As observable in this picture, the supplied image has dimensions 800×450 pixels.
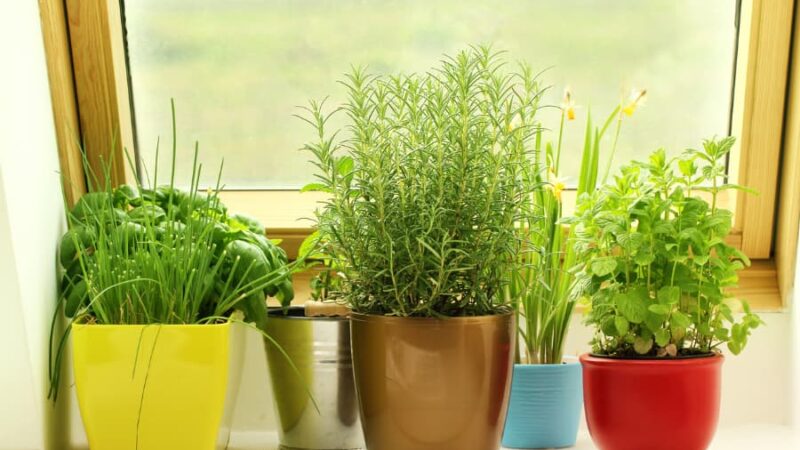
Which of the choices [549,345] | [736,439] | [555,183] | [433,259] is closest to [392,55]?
[555,183]

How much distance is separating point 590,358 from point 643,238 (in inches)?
6.3

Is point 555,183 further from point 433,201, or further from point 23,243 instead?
point 23,243

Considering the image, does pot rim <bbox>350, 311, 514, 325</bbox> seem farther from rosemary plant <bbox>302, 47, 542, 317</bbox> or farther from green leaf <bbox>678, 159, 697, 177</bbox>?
green leaf <bbox>678, 159, 697, 177</bbox>

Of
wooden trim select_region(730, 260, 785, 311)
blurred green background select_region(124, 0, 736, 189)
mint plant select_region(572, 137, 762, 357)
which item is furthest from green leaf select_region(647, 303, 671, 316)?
blurred green background select_region(124, 0, 736, 189)

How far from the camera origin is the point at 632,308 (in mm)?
1029

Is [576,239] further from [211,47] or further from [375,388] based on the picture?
[211,47]

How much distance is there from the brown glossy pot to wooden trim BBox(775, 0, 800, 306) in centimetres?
62

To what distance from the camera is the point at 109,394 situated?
990 mm

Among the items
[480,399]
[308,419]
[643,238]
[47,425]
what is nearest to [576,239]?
[643,238]

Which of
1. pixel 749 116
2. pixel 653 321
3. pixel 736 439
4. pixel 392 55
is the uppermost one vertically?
pixel 392 55

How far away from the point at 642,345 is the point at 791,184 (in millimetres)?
453

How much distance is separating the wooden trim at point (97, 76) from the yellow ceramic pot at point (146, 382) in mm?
442

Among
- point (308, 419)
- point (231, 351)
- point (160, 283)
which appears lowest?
point (308, 419)

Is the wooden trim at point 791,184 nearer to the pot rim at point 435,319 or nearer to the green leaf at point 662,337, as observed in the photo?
the green leaf at point 662,337
